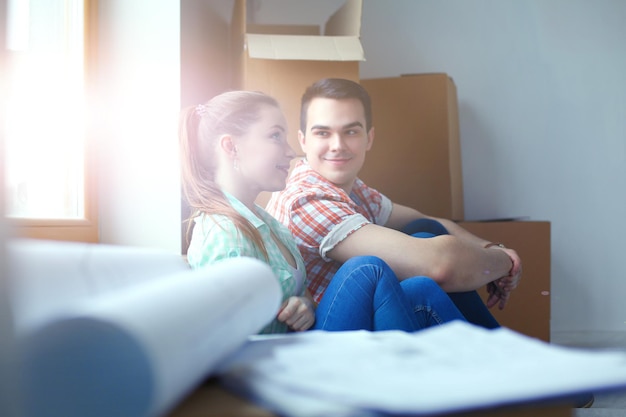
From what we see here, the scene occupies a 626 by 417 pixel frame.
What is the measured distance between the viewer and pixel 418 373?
1.05ft

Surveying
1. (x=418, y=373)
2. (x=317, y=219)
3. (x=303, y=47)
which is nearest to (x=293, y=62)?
(x=303, y=47)

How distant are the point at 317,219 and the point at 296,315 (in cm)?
42

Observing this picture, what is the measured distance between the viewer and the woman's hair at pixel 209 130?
1.11 meters

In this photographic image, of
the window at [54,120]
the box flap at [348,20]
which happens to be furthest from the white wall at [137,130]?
the box flap at [348,20]

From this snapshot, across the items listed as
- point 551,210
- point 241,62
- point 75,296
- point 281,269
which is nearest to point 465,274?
point 281,269

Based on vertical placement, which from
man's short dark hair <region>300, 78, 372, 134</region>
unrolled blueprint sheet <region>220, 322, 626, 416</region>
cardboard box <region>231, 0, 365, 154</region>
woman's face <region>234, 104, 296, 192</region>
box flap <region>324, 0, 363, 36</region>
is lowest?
unrolled blueprint sheet <region>220, 322, 626, 416</region>

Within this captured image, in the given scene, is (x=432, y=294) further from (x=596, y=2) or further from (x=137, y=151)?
(x=596, y=2)

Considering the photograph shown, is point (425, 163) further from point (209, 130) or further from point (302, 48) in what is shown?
point (209, 130)

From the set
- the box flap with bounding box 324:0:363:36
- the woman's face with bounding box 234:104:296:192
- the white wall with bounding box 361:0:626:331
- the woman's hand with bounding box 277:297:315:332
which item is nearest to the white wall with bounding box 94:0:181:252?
the woman's face with bounding box 234:104:296:192

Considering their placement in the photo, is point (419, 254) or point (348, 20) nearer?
point (419, 254)

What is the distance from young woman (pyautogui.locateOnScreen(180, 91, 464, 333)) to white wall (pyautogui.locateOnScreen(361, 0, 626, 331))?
57.5 inches

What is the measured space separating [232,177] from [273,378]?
0.83m

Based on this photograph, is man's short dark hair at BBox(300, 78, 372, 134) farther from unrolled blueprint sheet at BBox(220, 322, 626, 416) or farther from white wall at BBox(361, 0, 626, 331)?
unrolled blueprint sheet at BBox(220, 322, 626, 416)

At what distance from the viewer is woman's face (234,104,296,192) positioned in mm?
1152
